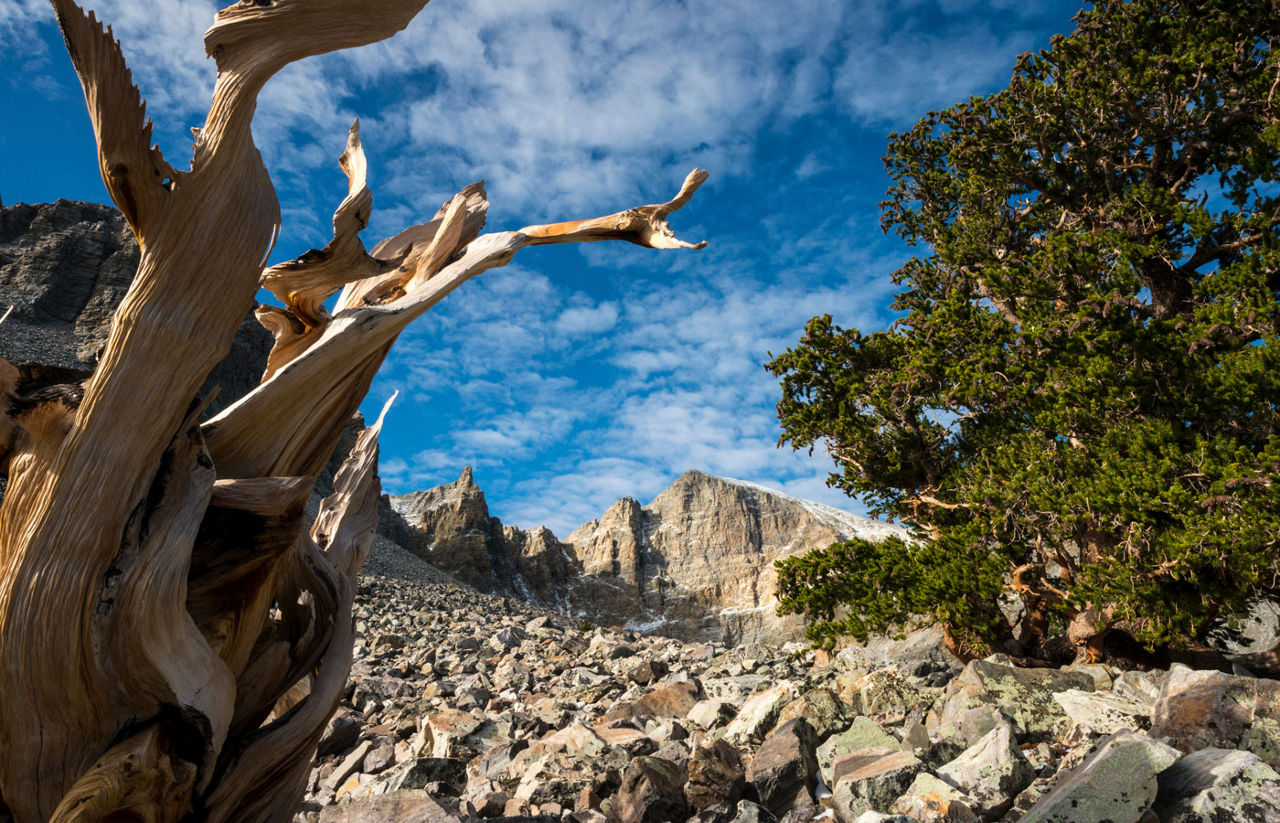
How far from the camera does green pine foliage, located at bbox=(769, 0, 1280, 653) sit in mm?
7910

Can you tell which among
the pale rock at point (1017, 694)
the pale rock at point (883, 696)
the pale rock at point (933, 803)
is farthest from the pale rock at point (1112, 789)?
the pale rock at point (883, 696)

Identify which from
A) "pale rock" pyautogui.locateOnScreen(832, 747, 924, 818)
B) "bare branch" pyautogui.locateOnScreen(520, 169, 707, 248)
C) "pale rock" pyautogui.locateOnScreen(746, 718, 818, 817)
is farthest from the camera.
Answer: "pale rock" pyautogui.locateOnScreen(746, 718, 818, 817)

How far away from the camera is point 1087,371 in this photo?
8586 millimetres

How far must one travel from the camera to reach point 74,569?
9.27 feet

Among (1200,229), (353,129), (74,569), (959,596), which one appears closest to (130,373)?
(74,569)

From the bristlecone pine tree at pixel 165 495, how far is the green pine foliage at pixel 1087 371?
26.0 ft

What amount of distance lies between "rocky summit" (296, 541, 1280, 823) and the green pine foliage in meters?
1.26

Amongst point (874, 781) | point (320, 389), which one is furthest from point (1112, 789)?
point (320, 389)

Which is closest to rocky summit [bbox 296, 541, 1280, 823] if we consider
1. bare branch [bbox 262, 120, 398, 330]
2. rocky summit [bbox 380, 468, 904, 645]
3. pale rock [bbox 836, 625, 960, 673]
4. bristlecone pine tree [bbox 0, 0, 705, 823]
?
pale rock [bbox 836, 625, 960, 673]

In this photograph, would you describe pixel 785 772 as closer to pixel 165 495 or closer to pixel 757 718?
pixel 757 718

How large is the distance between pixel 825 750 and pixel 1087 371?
5731 mm

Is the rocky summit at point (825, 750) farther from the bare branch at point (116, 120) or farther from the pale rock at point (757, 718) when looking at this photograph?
the bare branch at point (116, 120)

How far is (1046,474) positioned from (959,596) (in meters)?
1.84

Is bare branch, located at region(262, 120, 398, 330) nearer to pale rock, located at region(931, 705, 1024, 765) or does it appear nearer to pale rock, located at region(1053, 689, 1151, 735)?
pale rock, located at region(931, 705, 1024, 765)
